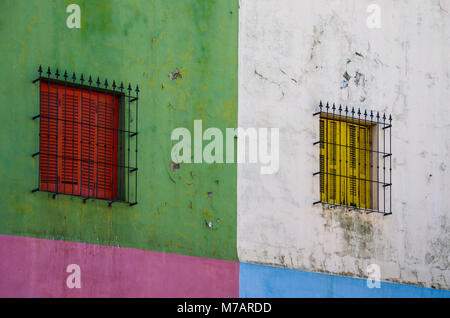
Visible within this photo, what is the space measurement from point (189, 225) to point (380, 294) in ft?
11.2

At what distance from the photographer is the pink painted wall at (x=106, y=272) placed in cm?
1532

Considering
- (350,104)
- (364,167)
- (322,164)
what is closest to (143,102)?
(322,164)

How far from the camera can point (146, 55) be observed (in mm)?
16969

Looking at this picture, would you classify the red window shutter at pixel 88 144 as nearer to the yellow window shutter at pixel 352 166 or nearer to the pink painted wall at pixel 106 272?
the pink painted wall at pixel 106 272

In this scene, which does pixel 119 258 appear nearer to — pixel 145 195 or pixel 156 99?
pixel 145 195

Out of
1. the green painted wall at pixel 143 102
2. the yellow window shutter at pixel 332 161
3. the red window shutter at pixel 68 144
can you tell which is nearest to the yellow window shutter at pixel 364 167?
the yellow window shutter at pixel 332 161

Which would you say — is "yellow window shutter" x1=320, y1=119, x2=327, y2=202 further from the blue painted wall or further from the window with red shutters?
the window with red shutters

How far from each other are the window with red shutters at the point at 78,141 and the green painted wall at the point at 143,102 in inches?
8.7

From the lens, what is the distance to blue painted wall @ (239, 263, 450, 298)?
17.3m

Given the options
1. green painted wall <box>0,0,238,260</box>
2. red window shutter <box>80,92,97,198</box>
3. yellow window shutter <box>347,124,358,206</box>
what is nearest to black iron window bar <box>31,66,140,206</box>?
red window shutter <box>80,92,97,198</box>

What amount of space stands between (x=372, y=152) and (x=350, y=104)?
2.75 feet

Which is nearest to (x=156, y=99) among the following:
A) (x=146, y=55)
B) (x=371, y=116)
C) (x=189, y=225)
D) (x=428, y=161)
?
(x=146, y=55)

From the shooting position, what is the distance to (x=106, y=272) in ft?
52.5

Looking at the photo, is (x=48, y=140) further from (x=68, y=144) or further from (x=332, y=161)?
(x=332, y=161)
